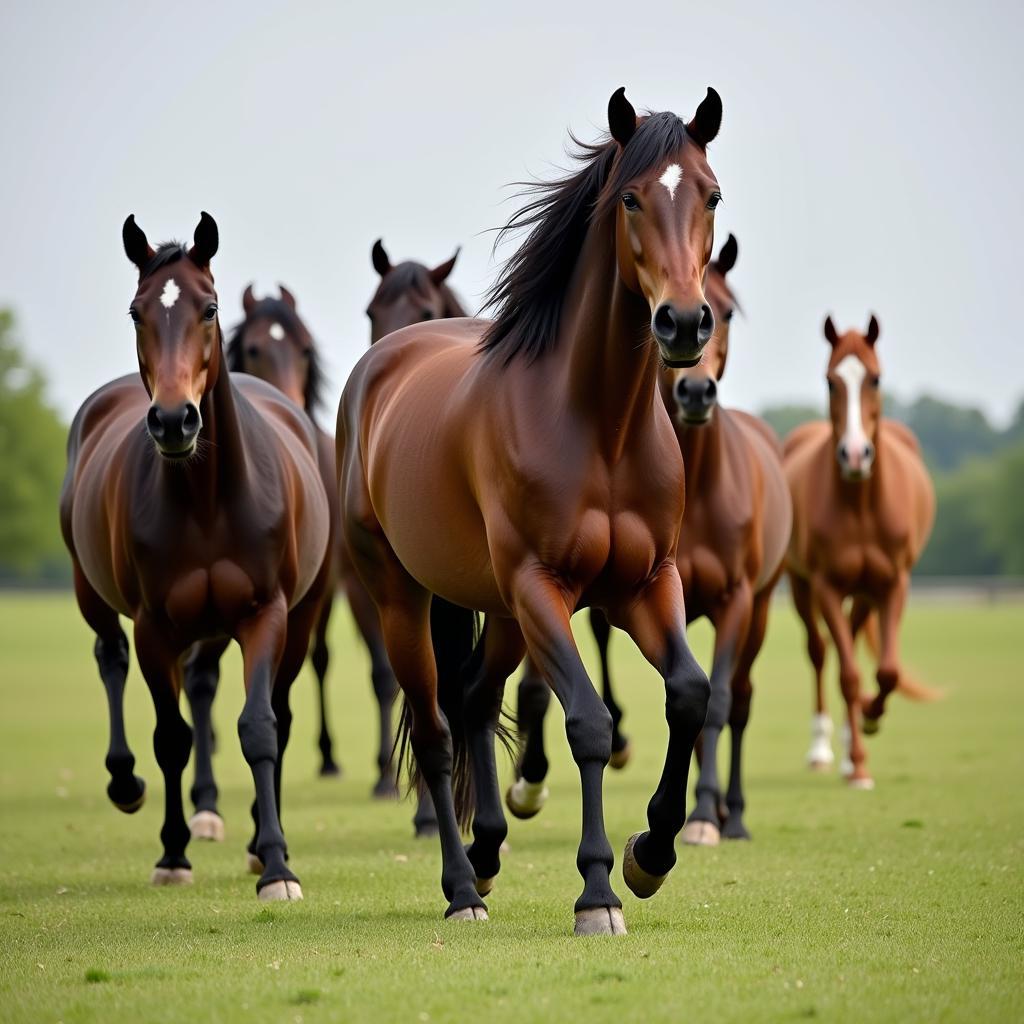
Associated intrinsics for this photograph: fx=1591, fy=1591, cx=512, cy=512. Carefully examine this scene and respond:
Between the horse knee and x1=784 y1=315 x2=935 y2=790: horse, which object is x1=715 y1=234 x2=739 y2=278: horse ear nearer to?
x1=784 y1=315 x2=935 y2=790: horse

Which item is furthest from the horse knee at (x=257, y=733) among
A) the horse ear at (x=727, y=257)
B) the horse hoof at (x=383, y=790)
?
the horse hoof at (x=383, y=790)

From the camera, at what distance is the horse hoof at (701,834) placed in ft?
30.8

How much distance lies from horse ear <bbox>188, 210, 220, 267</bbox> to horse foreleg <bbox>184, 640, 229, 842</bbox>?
317cm

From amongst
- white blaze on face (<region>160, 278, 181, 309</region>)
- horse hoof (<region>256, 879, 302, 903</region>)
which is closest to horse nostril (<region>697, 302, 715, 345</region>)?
white blaze on face (<region>160, 278, 181, 309</region>)

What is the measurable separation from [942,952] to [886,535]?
7.63 meters

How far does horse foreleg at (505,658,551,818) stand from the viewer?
957 cm

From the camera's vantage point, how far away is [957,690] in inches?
933

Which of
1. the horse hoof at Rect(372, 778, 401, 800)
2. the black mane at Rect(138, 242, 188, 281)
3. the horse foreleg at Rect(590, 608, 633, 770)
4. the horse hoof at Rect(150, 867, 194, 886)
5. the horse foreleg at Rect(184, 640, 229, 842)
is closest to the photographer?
the black mane at Rect(138, 242, 188, 281)

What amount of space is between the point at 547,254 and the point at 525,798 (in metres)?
4.26

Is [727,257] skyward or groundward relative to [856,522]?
skyward

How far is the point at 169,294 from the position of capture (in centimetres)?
733

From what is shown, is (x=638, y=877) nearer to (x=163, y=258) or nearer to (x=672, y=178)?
(x=672, y=178)

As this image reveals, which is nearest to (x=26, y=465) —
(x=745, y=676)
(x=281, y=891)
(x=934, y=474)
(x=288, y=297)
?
(x=288, y=297)

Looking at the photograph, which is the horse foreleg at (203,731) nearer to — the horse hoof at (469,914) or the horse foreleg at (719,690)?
the horse foreleg at (719,690)
